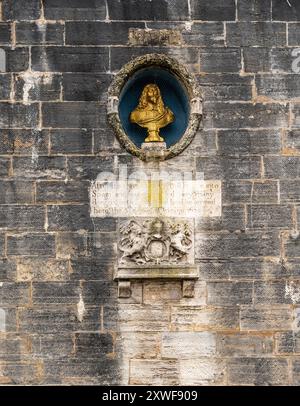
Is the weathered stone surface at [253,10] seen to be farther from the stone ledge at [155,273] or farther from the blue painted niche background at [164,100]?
the stone ledge at [155,273]

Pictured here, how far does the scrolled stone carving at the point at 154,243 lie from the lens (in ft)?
50.9

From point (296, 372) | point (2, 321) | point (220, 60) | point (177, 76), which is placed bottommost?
point (296, 372)

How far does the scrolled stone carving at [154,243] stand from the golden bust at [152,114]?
1030 mm

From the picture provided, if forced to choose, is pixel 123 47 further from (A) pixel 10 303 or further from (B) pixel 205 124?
(A) pixel 10 303

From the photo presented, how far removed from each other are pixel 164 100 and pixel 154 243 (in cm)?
175

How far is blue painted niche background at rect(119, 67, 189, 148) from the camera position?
52.7 ft

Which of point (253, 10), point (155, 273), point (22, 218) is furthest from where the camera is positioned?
point (253, 10)

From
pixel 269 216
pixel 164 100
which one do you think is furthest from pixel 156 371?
pixel 164 100

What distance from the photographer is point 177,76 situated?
15977mm

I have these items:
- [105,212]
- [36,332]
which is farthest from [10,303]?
[105,212]

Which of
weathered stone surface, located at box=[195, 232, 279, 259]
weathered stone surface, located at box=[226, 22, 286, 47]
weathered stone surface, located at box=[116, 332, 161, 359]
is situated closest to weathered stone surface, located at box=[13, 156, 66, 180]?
weathered stone surface, located at box=[195, 232, 279, 259]

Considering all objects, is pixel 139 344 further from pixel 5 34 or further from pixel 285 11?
pixel 285 11

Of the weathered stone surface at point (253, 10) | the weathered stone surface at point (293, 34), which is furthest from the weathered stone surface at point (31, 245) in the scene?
the weathered stone surface at point (293, 34)

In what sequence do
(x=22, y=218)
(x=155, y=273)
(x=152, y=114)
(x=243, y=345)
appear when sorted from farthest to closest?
(x=152, y=114)
(x=22, y=218)
(x=243, y=345)
(x=155, y=273)
